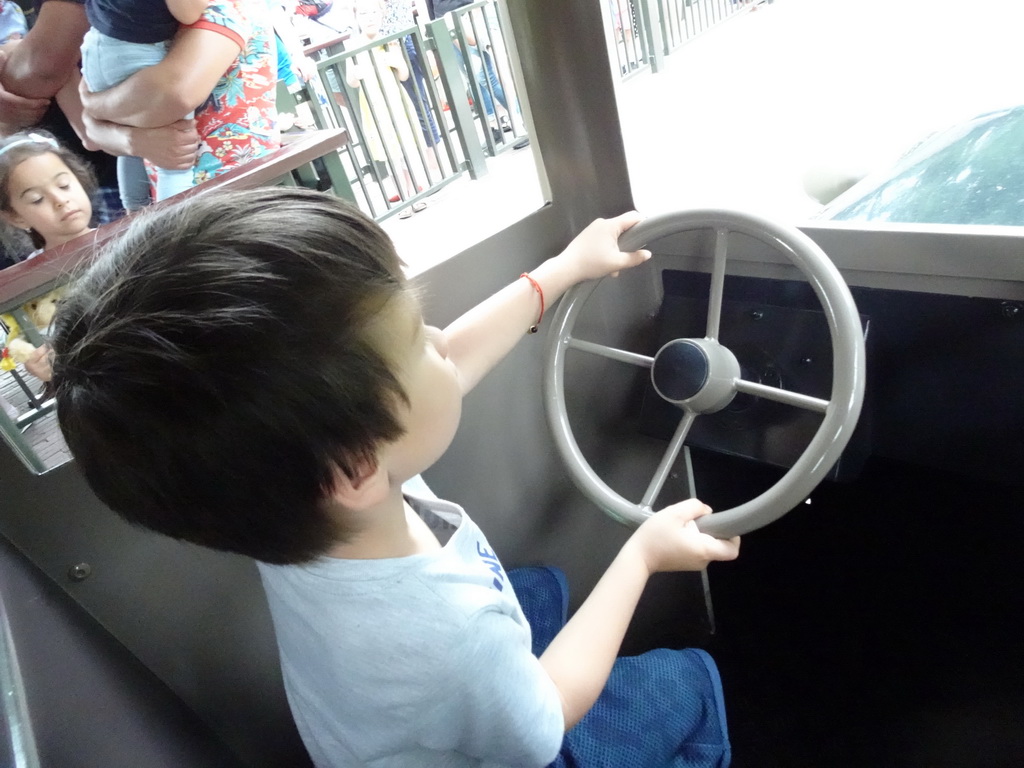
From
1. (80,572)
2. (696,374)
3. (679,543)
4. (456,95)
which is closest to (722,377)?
(696,374)

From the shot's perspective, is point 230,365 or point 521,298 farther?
point 521,298

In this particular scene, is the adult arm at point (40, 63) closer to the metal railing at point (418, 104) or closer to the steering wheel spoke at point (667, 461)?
the metal railing at point (418, 104)

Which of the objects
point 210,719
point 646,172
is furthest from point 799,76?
point 210,719

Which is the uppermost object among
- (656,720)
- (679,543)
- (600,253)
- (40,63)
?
(40,63)

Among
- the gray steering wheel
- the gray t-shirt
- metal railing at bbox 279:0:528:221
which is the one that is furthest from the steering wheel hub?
metal railing at bbox 279:0:528:221

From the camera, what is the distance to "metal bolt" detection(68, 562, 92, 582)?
0.83 meters

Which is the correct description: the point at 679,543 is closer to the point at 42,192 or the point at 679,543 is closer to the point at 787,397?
the point at 787,397

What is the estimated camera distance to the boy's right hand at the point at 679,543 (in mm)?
805

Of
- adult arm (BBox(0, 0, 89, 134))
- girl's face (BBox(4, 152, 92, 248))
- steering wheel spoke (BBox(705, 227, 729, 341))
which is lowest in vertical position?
steering wheel spoke (BBox(705, 227, 729, 341))

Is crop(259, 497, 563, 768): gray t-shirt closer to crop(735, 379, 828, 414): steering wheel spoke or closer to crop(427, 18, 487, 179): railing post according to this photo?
crop(735, 379, 828, 414): steering wheel spoke

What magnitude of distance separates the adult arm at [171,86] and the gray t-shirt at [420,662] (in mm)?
569

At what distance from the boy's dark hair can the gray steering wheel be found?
0.41 metres

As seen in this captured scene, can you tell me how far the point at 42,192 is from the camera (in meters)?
0.79

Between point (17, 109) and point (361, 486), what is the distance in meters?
0.59
